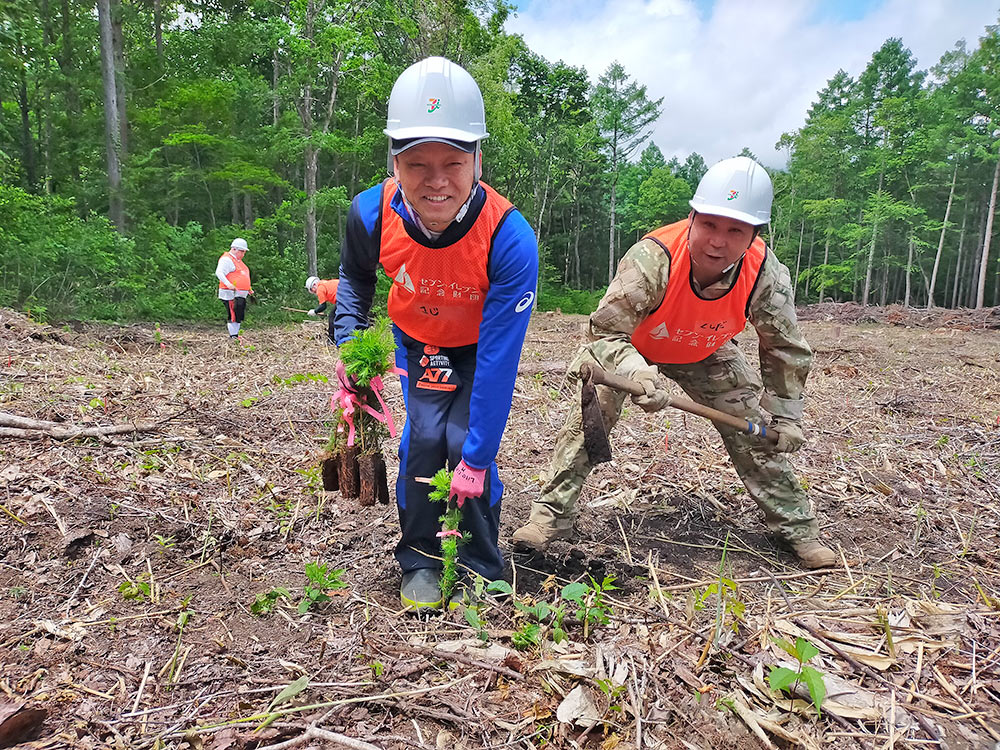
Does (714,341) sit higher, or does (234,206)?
(234,206)

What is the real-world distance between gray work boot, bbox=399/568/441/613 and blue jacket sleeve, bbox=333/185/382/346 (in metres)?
1.16

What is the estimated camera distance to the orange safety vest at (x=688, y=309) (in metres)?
3.25

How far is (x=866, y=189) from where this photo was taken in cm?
4106

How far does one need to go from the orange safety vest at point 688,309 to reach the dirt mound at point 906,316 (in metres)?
19.2

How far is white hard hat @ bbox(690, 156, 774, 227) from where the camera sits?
10.0 ft

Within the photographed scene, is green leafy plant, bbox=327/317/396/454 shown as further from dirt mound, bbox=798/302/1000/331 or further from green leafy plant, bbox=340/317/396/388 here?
dirt mound, bbox=798/302/1000/331

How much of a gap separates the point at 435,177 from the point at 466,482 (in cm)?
130

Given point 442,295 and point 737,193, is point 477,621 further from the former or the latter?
point 737,193

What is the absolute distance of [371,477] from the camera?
9.15 feet

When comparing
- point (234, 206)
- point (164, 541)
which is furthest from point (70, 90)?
point (164, 541)

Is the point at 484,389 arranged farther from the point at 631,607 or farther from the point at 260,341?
the point at 260,341

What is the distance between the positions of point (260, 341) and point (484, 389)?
10.3 metres

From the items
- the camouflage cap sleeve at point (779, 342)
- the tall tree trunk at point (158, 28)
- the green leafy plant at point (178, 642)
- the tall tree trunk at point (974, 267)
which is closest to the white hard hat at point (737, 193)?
the camouflage cap sleeve at point (779, 342)

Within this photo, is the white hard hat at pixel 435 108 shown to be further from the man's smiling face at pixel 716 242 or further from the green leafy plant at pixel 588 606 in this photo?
the green leafy plant at pixel 588 606
